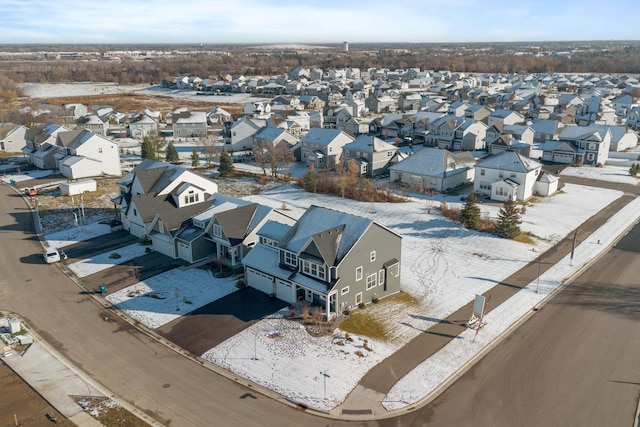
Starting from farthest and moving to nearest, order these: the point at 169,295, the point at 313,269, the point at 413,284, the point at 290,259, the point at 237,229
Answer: the point at 237,229 < the point at 413,284 < the point at 169,295 < the point at 290,259 < the point at 313,269

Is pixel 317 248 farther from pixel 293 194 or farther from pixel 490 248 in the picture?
pixel 293 194

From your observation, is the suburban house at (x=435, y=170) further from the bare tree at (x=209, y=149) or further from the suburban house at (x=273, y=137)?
the bare tree at (x=209, y=149)

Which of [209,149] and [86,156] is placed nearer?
[86,156]

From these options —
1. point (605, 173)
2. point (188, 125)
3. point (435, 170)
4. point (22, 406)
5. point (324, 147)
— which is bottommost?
point (22, 406)

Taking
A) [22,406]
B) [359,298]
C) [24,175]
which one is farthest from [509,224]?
[24,175]

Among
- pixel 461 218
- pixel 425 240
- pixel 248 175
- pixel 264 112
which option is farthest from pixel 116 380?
pixel 264 112

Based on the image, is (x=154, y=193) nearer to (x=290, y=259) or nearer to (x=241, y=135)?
(x=290, y=259)

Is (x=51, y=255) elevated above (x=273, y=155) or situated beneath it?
situated beneath

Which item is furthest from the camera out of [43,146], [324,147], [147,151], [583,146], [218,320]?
[43,146]

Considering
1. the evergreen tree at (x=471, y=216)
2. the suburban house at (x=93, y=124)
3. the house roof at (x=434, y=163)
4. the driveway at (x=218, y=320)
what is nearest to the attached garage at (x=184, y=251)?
the driveway at (x=218, y=320)
